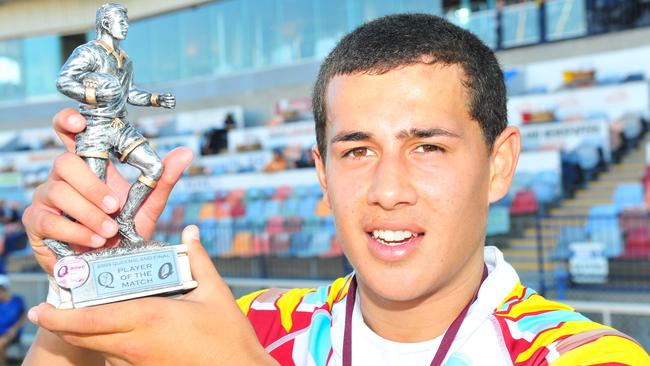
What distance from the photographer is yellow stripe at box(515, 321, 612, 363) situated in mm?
1377

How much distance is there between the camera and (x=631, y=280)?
6902 mm

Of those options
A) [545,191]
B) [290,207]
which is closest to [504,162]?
[545,191]

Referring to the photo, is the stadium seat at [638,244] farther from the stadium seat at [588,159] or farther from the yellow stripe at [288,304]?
the yellow stripe at [288,304]

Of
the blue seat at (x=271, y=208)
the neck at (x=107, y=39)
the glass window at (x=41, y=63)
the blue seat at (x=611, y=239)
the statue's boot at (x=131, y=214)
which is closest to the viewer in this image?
the statue's boot at (x=131, y=214)

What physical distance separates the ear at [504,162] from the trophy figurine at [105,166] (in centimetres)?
72

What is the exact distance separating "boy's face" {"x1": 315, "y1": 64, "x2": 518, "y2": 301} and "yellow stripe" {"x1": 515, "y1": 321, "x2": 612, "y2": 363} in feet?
0.71

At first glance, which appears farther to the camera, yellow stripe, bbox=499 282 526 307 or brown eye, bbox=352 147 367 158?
yellow stripe, bbox=499 282 526 307

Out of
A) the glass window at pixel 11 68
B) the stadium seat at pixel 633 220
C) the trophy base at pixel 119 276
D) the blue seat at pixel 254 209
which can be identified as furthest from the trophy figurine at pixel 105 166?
the glass window at pixel 11 68

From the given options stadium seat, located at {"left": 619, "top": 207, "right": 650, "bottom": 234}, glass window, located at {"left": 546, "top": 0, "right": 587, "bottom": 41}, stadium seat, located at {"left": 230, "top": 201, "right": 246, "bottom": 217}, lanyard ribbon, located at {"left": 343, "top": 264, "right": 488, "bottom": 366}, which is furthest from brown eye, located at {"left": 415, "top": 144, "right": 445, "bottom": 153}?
glass window, located at {"left": 546, "top": 0, "right": 587, "bottom": 41}

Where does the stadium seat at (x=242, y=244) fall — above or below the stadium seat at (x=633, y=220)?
below

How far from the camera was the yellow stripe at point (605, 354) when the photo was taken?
1.28 m

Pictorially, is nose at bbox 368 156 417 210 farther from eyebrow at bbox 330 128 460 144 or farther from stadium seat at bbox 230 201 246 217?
stadium seat at bbox 230 201 246 217

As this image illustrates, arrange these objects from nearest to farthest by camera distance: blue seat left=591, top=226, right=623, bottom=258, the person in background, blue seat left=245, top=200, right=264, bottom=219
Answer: the person in background, blue seat left=591, top=226, right=623, bottom=258, blue seat left=245, top=200, right=264, bottom=219

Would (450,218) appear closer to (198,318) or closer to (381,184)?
(381,184)
